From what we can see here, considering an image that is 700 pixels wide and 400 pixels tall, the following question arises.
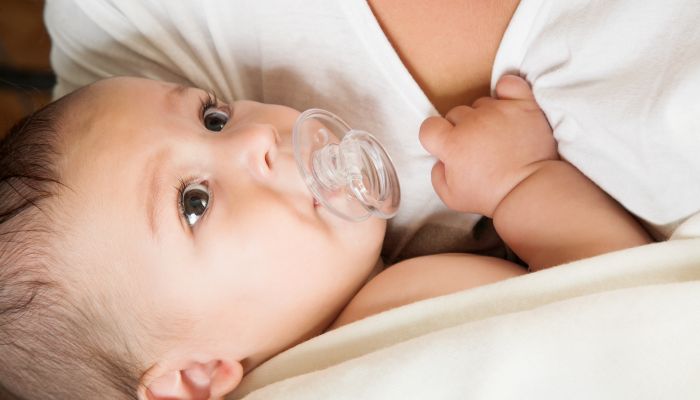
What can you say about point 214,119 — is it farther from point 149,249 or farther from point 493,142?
point 493,142

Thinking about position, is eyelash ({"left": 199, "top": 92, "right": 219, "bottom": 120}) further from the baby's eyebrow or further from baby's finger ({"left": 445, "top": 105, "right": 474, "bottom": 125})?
baby's finger ({"left": 445, "top": 105, "right": 474, "bottom": 125})

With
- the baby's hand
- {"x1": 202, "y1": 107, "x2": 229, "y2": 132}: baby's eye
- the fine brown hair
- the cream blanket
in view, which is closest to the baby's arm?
the baby's hand

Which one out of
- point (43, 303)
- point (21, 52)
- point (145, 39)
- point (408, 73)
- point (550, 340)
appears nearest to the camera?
point (550, 340)

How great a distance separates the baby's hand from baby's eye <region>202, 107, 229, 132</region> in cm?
26

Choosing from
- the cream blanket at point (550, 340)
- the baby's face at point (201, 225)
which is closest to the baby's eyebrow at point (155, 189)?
the baby's face at point (201, 225)

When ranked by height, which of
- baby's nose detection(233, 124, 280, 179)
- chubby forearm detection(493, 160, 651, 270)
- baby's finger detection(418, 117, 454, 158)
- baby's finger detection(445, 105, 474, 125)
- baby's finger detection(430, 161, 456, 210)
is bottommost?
chubby forearm detection(493, 160, 651, 270)

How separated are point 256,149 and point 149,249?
17 centimetres

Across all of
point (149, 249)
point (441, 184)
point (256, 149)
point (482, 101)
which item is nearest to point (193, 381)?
point (149, 249)

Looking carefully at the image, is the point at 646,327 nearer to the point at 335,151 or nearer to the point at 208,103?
the point at 335,151

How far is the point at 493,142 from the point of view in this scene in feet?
2.84

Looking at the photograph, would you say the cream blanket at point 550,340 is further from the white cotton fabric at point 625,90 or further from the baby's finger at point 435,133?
the baby's finger at point 435,133

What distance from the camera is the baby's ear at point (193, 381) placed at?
83cm

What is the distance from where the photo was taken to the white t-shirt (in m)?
0.71

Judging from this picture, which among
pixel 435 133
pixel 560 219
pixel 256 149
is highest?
pixel 256 149
